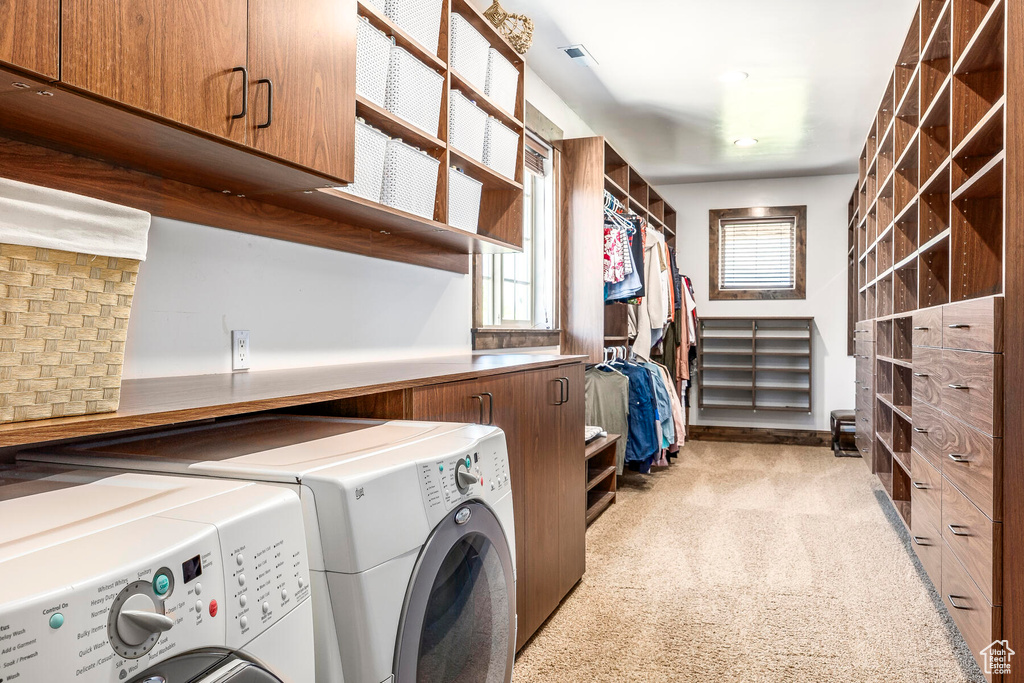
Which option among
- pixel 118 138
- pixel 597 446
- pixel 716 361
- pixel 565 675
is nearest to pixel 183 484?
pixel 118 138

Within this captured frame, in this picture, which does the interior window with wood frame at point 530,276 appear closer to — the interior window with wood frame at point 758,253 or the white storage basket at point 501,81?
the white storage basket at point 501,81

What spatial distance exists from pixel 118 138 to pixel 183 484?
27.6 inches

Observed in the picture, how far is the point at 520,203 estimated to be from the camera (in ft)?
9.30

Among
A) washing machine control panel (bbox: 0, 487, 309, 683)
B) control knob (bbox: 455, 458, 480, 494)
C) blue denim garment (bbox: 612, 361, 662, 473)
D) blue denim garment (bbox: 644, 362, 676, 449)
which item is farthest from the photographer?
blue denim garment (bbox: 644, 362, 676, 449)

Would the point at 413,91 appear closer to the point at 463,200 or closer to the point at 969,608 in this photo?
the point at 463,200

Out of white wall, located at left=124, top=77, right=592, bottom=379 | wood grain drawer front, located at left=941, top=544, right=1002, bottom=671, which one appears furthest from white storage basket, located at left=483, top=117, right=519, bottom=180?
wood grain drawer front, located at left=941, top=544, right=1002, bottom=671

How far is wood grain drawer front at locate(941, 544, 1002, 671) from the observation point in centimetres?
171

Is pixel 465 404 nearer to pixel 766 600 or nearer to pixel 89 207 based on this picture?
pixel 89 207

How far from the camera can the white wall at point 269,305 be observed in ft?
5.11

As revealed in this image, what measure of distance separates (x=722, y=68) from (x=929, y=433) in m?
2.31

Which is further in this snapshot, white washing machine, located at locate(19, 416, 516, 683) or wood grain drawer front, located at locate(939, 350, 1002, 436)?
Answer: wood grain drawer front, located at locate(939, 350, 1002, 436)

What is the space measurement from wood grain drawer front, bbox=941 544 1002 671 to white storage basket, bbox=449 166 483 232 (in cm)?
185

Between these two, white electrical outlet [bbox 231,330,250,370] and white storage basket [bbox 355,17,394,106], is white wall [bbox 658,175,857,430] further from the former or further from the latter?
white electrical outlet [bbox 231,330,250,370]

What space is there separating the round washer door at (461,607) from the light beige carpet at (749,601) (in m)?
0.75
